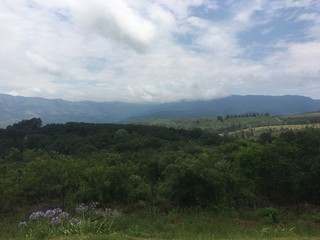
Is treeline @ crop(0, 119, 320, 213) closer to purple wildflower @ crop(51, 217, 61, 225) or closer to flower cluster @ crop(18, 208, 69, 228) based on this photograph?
flower cluster @ crop(18, 208, 69, 228)

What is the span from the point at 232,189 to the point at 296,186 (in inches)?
112

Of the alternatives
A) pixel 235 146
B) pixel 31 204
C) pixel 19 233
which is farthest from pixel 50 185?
pixel 235 146

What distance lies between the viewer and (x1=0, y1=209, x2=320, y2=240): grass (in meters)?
Answer: 7.34

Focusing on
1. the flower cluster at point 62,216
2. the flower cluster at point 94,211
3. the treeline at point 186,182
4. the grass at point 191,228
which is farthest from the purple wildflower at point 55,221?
the treeline at point 186,182

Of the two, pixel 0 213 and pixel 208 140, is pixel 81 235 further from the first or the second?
pixel 208 140

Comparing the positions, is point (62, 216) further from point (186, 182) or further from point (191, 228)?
point (186, 182)

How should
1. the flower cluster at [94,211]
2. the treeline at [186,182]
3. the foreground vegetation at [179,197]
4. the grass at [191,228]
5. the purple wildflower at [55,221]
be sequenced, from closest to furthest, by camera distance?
the grass at [191,228] < the purple wildflower at [55,221] < the foreground vegetation at [179,197] < the flower cluster at [94,211] < the treeline at [186,182]

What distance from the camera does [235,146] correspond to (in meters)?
26.0

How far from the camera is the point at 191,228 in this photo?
8.93 metres

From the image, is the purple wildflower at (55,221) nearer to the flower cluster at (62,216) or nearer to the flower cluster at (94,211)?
the flower cluster at (62,216)

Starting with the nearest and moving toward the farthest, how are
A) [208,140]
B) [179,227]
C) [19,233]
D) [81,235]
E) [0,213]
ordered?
1. [81,235]
2. [19,233]
3. [179,227]
4. [0,213]
5. [208,140]

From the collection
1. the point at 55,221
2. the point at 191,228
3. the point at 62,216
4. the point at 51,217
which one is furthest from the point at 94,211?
the point at 191,228

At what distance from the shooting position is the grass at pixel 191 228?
7344 millimetres

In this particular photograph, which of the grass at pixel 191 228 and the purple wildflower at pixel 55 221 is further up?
the purple wildflower at pixel 55 221
